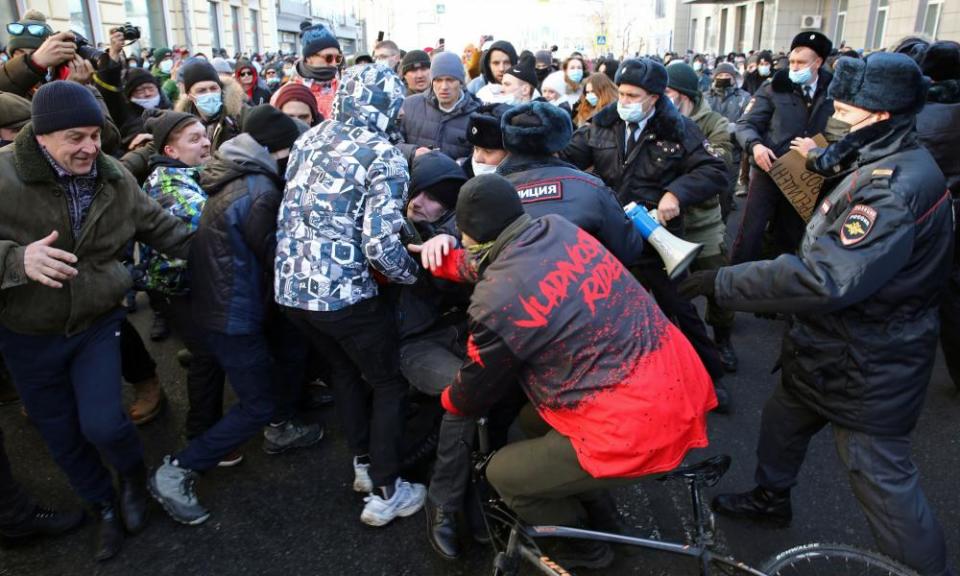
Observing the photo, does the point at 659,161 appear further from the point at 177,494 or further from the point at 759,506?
the point at 177,494

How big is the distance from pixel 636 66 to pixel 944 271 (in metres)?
1.98

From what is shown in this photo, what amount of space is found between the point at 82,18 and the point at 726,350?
18053mm

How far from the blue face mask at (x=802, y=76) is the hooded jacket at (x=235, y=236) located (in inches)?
142

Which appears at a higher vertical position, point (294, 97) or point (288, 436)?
point (294, 97)

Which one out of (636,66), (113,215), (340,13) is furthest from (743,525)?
(340,13)

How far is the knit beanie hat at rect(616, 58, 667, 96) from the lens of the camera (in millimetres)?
3549

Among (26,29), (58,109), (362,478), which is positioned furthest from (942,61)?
(26,29)

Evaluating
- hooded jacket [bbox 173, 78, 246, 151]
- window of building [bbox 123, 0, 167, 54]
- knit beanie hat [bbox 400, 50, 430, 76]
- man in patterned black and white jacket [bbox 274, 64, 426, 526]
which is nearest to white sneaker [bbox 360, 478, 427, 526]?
man in patterned black and white jacket [bbox 274, 64, 426, 526]

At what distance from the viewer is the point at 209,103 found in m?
4.74

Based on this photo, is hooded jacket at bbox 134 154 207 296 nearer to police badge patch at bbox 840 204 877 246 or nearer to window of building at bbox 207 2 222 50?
police badge patch at bbox 840 204 877 246

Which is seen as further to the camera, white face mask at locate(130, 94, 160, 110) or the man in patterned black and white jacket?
white face mask at locate(130, 94, 160, 110)

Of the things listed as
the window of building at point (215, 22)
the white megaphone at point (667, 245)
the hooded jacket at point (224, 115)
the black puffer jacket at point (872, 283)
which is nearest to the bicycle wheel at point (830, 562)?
the black puffer jacket at point (872, 283)

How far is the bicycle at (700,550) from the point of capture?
2094mm

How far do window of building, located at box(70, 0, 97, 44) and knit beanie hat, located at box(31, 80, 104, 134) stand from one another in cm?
1603
